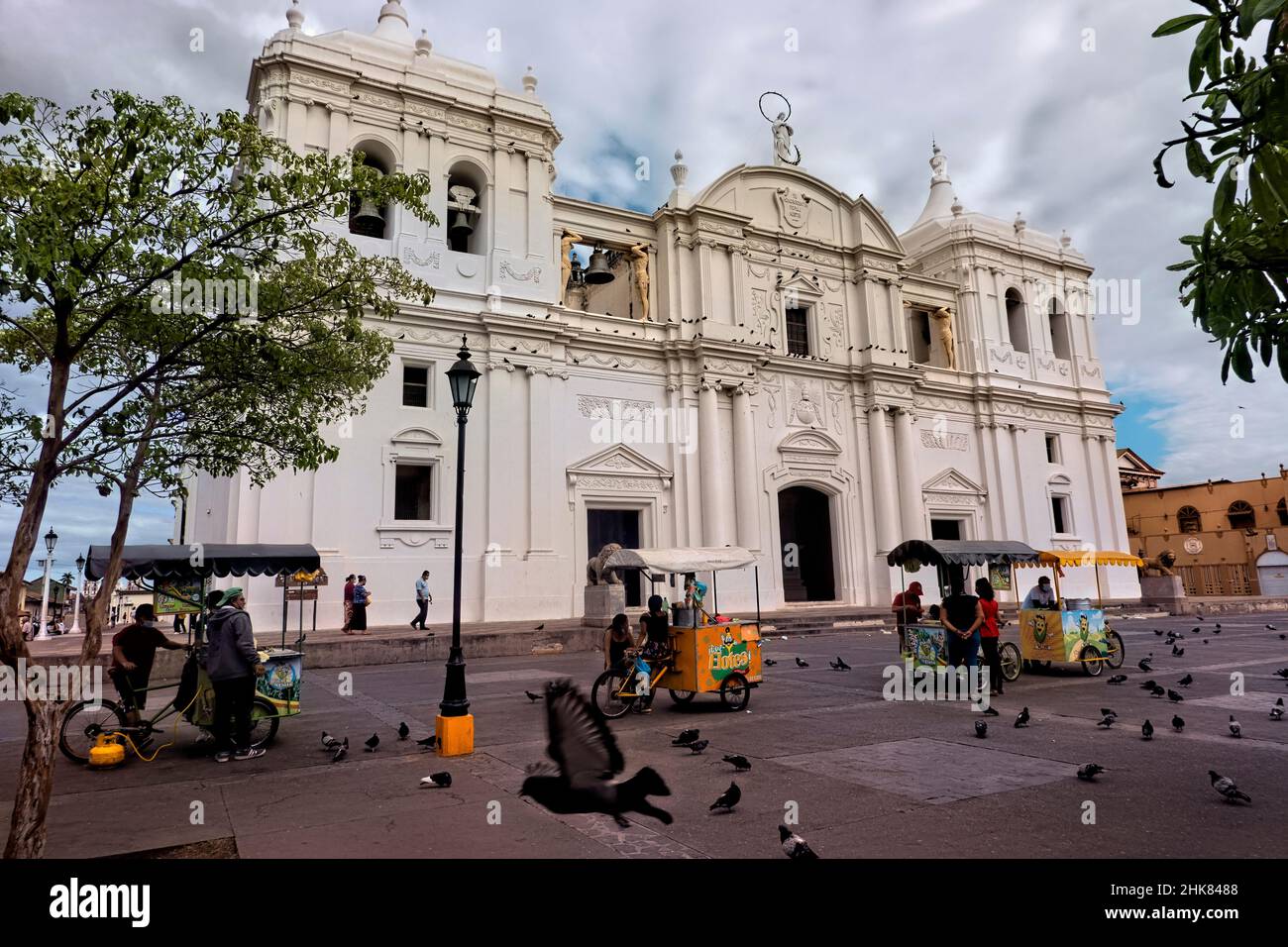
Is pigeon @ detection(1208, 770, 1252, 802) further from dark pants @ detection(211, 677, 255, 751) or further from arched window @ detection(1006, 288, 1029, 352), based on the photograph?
arched window @ detection(1006, 288, 1029, 352)

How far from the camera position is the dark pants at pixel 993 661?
1127 cm

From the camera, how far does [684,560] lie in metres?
13.9

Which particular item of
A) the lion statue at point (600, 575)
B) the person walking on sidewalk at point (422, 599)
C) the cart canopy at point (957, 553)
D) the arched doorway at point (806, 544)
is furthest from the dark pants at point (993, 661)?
the arched doorway at point (806, 544)

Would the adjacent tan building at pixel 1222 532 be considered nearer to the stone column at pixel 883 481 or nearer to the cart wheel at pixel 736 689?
the stone column at pixel 883 481

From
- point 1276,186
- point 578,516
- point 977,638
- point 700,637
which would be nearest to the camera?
point 1276,186

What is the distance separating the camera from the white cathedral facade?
22062 millimetres

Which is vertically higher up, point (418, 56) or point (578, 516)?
point (418, 56)

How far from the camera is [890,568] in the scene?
28.0 metres

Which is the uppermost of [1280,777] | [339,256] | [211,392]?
[339,256]

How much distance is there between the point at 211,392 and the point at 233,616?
97.2 inches

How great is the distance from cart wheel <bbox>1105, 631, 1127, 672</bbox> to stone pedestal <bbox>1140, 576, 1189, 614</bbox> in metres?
19.1

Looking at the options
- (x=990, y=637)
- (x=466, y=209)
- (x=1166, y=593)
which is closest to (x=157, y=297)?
(x=990, y=637)
